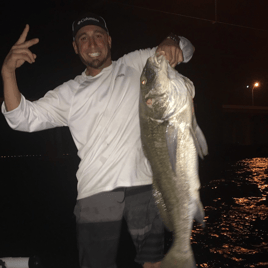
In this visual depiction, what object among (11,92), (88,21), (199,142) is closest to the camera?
(199,142)

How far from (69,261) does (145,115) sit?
3.22 m

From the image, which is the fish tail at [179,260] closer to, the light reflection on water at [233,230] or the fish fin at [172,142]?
the fish fin at [172,142]

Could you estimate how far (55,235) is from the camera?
5094 mm

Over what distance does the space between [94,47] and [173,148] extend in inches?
46.2

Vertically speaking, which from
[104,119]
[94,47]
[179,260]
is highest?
[94,47]

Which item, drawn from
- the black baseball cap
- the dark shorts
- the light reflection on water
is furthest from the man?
the light reflection on water

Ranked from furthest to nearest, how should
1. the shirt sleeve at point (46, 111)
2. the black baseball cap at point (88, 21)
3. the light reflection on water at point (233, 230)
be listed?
the light reflection on water at point (233, 230) < the black baseball cap at point (88, 21) < the shirt sleeve at point (46, 111)

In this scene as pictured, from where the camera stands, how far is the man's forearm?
1987 mm

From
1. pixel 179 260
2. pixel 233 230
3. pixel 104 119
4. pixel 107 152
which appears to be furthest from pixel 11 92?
pixel 233 230

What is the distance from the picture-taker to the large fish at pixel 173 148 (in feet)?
5.69

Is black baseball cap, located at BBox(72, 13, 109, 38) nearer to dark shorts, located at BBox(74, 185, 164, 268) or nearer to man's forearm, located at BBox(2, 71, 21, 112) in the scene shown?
man's forearm, located at BBox(2, 71, 21, 112)

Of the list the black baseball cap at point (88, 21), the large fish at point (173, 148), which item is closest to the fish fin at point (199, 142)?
the large fish at point (173, 148)

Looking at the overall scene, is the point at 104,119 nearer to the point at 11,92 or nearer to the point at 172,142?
Answer: the point at 172,142

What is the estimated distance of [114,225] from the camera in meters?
2.04
